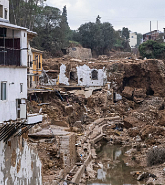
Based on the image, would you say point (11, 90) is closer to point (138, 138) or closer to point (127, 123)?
point (138, 138)

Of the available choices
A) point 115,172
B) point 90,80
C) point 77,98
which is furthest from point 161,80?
point 115,172

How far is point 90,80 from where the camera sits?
4212cm

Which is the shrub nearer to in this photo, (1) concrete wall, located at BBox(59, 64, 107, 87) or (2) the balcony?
Answer: (2) the balcony

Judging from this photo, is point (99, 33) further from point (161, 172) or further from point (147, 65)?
point (161, 172)

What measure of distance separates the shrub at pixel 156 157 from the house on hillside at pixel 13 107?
1333 centimetres

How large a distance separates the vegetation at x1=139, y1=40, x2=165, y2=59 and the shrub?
95.6ft

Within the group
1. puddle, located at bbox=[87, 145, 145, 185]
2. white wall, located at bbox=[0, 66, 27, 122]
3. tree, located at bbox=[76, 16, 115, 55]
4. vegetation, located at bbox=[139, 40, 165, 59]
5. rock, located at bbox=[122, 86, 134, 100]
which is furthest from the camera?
tree, located at bbox=[76, 16, 115, 55]

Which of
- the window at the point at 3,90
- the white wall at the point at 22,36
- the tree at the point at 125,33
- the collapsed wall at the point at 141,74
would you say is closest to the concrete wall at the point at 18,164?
the window at the point at 3,90

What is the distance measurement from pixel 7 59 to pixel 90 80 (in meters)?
32.5

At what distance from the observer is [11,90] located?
31.1ft

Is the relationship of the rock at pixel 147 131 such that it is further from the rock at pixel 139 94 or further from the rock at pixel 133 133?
the rock at pixel 139 94

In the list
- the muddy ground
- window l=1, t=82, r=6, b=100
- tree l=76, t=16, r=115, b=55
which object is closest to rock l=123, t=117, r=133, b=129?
the muddy ground

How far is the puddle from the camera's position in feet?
66.9

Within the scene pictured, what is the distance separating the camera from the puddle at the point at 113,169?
803 inches
